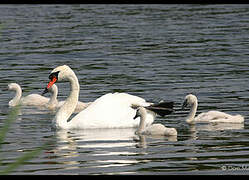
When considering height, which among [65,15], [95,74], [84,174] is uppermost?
[65,15]

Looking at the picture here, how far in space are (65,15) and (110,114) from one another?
2370 centimetres

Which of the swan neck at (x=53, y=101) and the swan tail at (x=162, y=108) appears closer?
the swan tail at (x=162, y=108)

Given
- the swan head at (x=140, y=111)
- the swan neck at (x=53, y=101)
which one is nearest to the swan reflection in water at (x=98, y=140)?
the swan head at (x=140, y=111)

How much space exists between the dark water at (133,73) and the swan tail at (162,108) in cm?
28

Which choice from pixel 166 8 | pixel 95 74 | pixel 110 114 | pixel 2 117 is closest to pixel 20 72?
pixel 95 74

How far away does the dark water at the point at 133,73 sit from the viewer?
10.6m

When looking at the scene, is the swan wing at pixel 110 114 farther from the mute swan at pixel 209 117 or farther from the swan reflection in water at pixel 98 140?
the mute swan at pixel 209 117

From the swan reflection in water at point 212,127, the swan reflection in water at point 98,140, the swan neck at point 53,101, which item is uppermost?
the swan neck at point 53,101

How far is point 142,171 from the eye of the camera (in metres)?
9.61

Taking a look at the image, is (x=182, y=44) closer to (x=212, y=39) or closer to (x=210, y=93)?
(x=212, y=39)

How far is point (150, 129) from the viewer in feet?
42.1

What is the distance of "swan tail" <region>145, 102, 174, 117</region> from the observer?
13.6 meters

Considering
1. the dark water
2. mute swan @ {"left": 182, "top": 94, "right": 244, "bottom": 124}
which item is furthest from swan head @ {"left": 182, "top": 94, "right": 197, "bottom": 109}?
the dark water

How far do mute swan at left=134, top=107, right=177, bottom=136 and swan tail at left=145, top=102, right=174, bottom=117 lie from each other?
40cm
